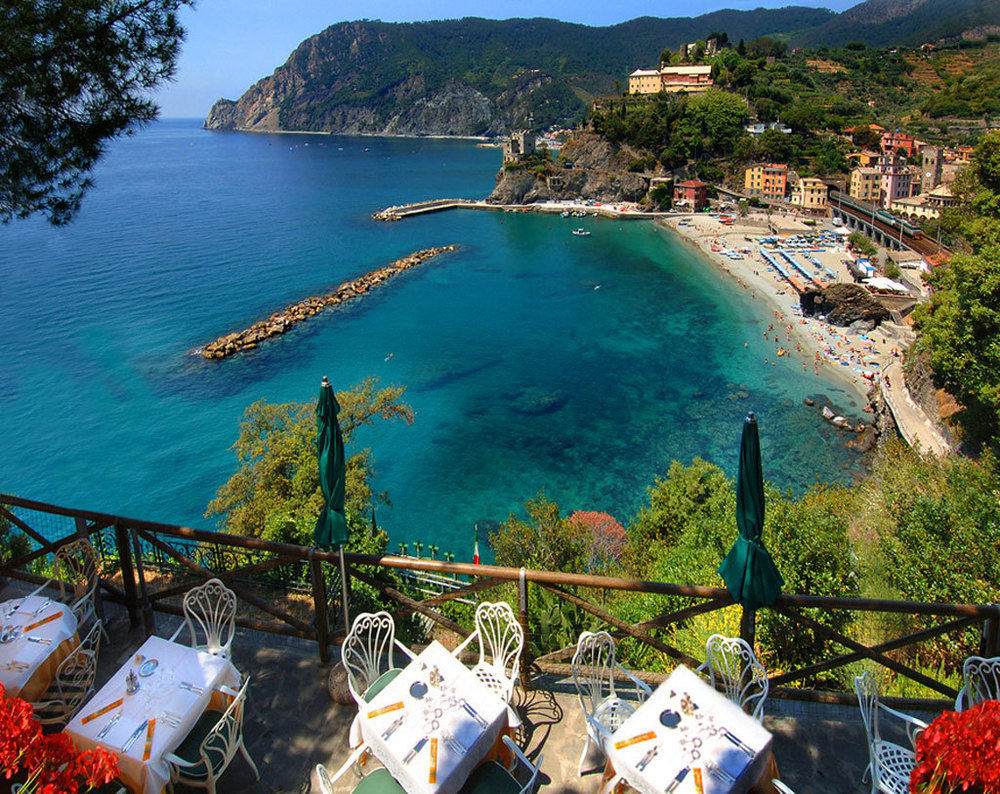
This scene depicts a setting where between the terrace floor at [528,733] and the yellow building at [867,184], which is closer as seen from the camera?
the terrace floor at [528,733]

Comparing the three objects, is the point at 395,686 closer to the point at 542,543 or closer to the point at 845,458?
the point at 542,543

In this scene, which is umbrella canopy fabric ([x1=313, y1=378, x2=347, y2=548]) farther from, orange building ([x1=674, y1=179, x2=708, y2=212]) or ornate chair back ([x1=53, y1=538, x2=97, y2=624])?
orange building ([x1=674, y1=179, x2=708, y2=212])

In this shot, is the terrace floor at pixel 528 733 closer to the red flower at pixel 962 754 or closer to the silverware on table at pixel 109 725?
the silverware on table at pixel 109 725

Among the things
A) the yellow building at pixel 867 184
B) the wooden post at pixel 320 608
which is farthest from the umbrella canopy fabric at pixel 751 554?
the yellow building at pixel 867 184

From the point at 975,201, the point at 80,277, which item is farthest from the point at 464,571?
the point at 80,277

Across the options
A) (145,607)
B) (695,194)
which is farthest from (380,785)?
(695,194)

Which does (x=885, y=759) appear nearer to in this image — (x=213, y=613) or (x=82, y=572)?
(x=213, y=613)
